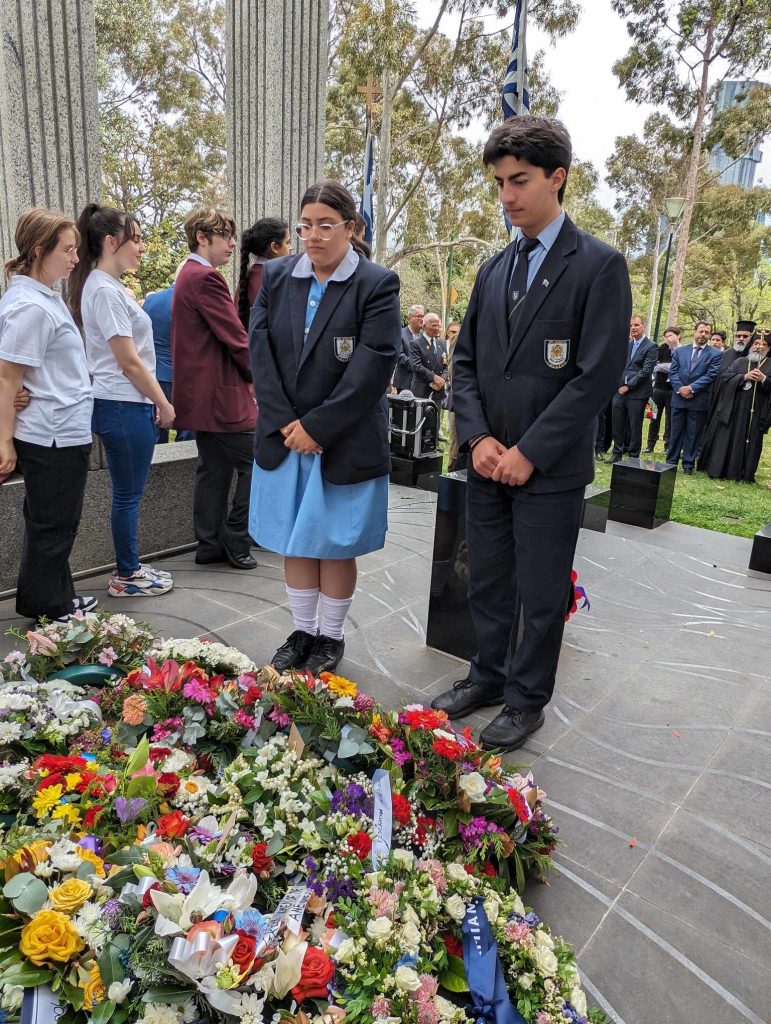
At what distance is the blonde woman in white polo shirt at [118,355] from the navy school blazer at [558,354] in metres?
1.81

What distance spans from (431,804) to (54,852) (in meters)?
0.89

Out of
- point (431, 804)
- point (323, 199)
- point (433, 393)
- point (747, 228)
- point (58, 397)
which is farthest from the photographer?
point (747, 228)

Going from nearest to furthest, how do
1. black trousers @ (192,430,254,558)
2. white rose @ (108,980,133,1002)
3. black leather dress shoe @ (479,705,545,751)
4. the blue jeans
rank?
white rose @ (108,980,133,1002) → black leather dress shoe @ (479,705,545,751) → the blue jeans → black trousers @ (192,430,254,558)

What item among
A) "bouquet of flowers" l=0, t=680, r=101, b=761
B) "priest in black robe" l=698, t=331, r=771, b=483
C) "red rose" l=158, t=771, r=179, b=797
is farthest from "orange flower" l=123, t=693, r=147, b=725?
"priest in black robe" l=698, t=331, r=771, b=483

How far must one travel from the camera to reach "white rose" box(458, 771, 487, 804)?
6.38 ft

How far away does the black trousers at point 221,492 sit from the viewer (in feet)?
14.0

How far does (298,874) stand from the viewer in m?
1.75

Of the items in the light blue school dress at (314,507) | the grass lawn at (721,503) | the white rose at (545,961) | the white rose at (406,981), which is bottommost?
the grass lawn at (721,503)

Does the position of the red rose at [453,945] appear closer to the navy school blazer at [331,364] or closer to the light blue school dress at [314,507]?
the light blue school dress at [314,507]

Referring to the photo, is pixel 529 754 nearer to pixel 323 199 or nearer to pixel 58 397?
pixel 323 199

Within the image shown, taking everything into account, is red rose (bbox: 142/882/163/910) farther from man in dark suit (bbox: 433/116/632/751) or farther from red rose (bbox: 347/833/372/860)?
man in dark suit (bbox: 433/116/632/751)

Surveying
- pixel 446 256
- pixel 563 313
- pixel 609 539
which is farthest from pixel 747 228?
pixel 563 313

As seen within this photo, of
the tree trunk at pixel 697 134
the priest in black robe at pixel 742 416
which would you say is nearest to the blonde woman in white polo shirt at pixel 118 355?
the priest in black robe at pixel 742 416

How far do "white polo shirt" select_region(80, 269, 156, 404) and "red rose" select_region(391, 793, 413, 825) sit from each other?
2.54m
